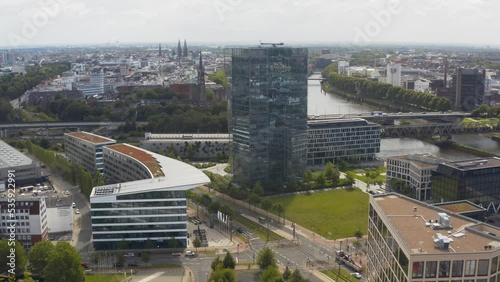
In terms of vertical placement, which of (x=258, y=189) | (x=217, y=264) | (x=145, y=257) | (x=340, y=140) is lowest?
(x=145, y=257)

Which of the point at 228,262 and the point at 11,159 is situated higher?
the point at 11,159

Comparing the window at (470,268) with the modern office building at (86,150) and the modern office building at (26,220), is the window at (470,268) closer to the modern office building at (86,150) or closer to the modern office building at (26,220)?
the modern office building at (26,220)

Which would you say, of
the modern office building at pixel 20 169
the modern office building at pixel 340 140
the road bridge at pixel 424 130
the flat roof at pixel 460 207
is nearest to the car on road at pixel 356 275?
the flat roof at pixel 460 207

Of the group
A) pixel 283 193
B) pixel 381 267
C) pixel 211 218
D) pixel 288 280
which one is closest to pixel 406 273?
pixel 381 267

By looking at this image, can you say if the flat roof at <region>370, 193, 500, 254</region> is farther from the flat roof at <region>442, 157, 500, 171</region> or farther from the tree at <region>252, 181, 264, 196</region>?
the tree at <region>252, 181, 264, 196</region>

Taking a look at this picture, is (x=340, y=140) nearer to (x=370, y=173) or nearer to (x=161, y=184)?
(x=370, y=173)

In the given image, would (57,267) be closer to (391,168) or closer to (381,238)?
(381,238)

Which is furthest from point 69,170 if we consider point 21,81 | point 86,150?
point 21,81

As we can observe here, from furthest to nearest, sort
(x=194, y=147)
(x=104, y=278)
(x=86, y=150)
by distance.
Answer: (x=194, y=147)
(x=86, y=150)
(x=104, y=278)
